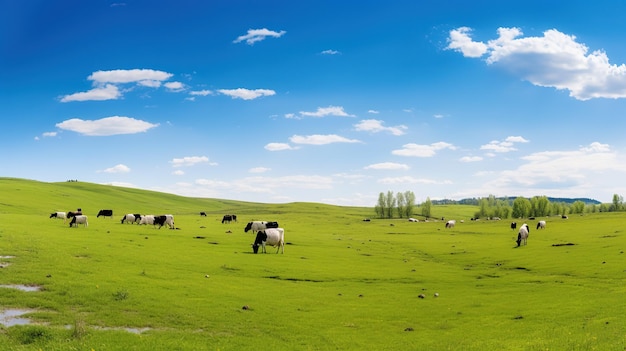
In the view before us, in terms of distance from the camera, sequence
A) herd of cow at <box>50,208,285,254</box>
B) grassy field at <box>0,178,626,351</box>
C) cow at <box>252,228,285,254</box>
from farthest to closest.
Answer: herd of cow at <box>50,208,285,254</box>, cow at <box>252,228,285,254</box>, grassy field at <box>0,178,626,351</box>

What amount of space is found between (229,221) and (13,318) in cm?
8713

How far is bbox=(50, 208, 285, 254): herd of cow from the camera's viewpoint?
49.2 m

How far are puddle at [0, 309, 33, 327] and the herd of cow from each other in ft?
91.5

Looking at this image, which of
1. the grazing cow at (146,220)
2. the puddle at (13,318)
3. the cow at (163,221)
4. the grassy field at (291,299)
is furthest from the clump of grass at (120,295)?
the grazing cow at (146,220)

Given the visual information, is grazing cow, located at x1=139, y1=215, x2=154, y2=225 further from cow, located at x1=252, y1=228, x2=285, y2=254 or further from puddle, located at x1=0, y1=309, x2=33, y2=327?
puddle, located at x1=0, y1=309, x2=33, y2=327

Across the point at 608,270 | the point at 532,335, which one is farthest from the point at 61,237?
the point at 608,270

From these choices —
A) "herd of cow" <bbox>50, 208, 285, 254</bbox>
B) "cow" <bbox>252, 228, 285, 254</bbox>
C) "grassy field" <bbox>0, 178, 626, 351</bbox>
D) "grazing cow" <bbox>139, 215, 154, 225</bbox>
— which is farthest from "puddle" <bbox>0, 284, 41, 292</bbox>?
A: "grazing cow" <bbox>139, 215, 154, 225</bbox>

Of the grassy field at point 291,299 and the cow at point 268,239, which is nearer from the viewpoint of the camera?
the grassy field at point 291,299

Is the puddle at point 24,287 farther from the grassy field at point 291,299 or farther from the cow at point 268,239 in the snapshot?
the cow at point 268,239

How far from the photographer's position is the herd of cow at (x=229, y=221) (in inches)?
1938

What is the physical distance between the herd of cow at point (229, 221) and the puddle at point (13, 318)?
1098 inches

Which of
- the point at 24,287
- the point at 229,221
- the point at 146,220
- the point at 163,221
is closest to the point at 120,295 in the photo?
the point at 24,287

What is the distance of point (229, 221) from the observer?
349 ft

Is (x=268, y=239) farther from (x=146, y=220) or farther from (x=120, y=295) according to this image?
(x=146, y=220)
